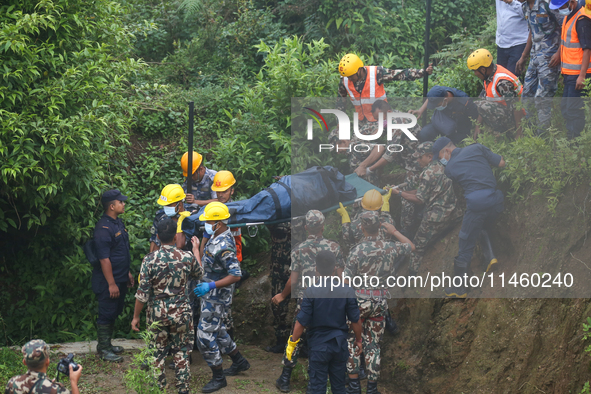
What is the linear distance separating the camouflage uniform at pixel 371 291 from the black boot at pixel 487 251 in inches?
40.5

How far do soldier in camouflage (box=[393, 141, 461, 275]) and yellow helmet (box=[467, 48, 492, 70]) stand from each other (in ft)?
4.03

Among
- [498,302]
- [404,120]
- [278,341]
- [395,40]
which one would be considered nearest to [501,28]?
[404,120]

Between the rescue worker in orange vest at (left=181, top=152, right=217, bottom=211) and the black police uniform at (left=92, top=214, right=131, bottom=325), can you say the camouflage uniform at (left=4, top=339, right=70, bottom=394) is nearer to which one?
the black police uniform at (left=92, top=214, right=131, bottom=325)

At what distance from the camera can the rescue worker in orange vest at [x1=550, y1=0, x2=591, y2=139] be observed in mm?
6277

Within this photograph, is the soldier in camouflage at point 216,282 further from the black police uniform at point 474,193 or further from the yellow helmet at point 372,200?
the black police uniform at point 474,193

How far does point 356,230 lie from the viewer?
269 inches

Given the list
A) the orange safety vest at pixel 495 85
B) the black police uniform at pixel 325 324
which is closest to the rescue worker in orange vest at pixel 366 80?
the orange safety vest at pixel 495 85

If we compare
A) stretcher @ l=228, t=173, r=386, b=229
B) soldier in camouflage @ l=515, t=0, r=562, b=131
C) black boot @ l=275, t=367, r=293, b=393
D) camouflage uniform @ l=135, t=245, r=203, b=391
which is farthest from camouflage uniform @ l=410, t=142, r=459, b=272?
camouflage uniform @ l=135, t=245, r=203, b=391

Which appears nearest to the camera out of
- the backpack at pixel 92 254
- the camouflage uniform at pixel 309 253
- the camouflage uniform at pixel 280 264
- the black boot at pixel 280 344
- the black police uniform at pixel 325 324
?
the black police uniform at pixel 325 324

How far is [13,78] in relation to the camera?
6.54 meters

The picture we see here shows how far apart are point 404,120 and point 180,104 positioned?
496cm

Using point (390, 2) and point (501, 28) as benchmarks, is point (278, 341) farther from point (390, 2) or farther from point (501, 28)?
point (390, 2)

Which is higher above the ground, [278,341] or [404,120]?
[404,120]

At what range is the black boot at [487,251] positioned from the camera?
6.33m
